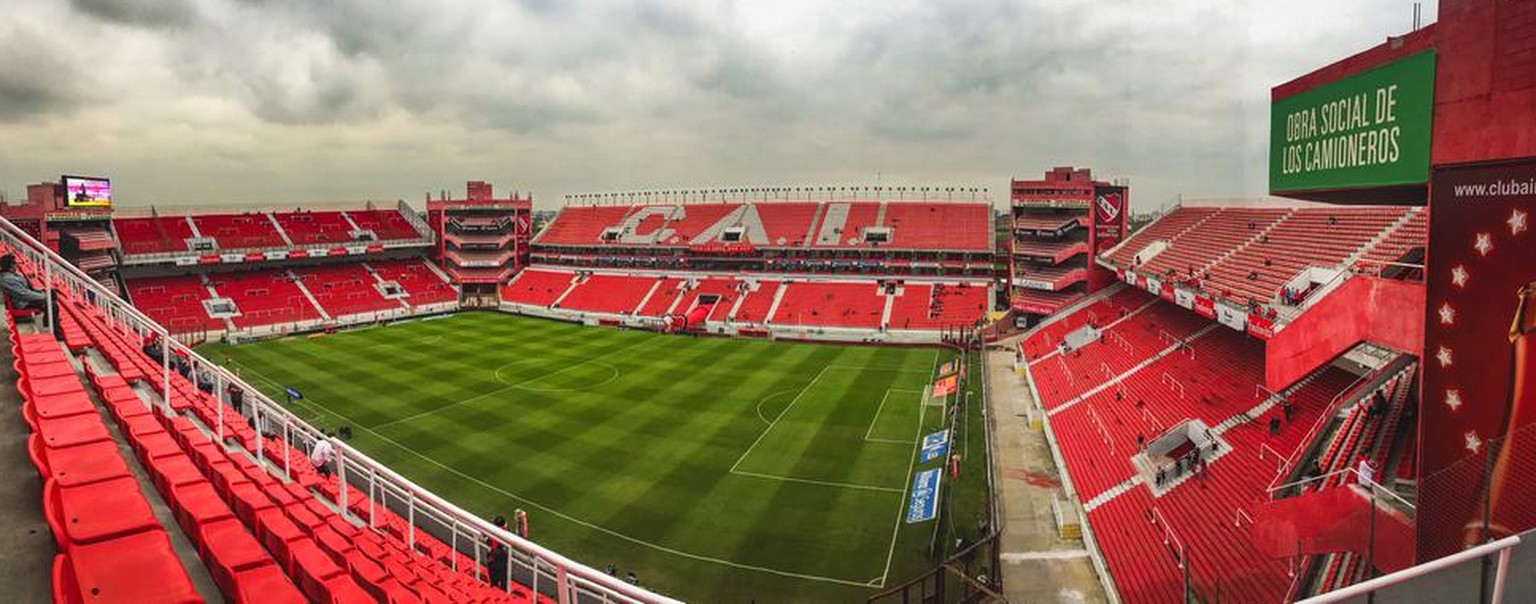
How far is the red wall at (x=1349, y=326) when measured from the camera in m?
9.31

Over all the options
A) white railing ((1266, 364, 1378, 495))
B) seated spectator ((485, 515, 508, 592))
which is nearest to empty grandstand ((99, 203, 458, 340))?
seated spectator ((485, 515, 508, 592))

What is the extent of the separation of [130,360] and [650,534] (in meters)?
10.9

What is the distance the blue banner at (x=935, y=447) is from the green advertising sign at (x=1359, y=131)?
12241 mm

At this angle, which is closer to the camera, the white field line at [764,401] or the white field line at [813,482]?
the white field line at [813,482]

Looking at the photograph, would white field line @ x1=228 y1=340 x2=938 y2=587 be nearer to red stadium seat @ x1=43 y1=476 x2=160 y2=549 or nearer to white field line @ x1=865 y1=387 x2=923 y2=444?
white field line @ x1=865 y1=387 x2=923 y2=444

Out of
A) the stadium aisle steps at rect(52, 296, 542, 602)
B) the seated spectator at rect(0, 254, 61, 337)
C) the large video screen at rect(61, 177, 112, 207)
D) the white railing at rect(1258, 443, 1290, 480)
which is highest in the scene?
the large video screen at rect(61, 177, 112, 207)

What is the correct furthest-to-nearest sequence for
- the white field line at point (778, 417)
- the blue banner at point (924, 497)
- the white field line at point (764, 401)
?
the white field line at point (764, 401) → the white field line at point (778, 417) → the blue banner at point (924, 497)

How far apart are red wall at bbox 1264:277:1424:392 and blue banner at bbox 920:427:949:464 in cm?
908

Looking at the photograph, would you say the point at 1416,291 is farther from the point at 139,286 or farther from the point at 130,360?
the point at 139,286

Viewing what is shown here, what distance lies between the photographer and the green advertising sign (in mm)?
7738

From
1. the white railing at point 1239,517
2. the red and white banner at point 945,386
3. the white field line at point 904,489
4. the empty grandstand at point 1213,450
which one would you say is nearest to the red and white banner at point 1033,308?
the empty grandstand at point 1213,450

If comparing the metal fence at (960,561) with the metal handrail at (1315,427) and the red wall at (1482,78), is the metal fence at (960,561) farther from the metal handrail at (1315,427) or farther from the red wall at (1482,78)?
the red wall at (1482,78)

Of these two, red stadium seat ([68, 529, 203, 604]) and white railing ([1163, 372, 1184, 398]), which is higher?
red stadium seat ([68, 529, 203, 604])

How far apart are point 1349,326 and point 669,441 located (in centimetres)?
1904
